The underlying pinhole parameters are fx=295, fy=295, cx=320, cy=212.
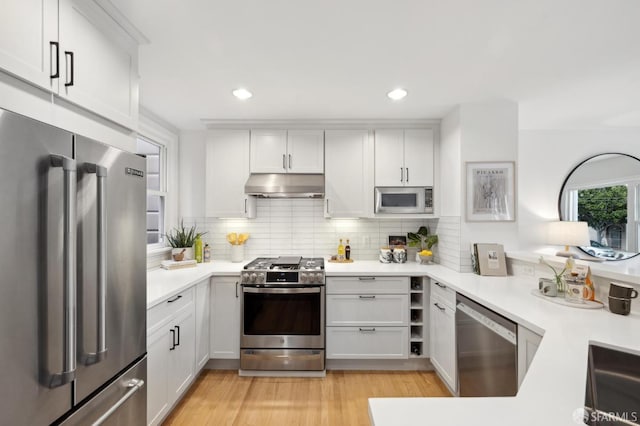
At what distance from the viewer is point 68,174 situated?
0.96m

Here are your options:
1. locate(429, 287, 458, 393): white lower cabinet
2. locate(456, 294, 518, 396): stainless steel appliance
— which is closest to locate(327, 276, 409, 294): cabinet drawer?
locate(429, 287, 458, 393): white lower cabinet

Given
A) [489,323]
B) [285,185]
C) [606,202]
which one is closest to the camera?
[489,323]

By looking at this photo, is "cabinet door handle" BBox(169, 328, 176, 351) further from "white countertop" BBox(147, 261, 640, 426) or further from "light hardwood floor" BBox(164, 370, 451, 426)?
"light hardwood floor" BBox(164, 370, 451, 426)

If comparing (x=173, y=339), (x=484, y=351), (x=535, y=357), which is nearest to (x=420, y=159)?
(x=484, y=351)

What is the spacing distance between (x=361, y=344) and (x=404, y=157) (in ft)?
6.26

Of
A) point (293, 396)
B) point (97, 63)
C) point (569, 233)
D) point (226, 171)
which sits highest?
point (97, 63)

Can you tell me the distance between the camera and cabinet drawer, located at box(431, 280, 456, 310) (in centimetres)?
229

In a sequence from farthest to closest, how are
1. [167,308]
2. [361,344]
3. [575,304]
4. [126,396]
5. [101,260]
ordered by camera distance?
[361,344] → [167,308] → [575,304] → [126,396] → [101,260]

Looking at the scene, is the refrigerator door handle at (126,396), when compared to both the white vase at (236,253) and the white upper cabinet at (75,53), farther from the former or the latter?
the white vase at (236,253)

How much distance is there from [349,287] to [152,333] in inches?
62.9

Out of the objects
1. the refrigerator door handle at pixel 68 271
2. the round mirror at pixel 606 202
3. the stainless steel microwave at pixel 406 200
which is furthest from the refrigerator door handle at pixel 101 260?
the round mirror at pixel 606 202

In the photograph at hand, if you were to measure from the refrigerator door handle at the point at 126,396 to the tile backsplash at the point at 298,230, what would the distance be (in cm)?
200

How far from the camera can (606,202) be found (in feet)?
11.0

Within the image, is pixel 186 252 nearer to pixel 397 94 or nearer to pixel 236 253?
pixel 236 253
